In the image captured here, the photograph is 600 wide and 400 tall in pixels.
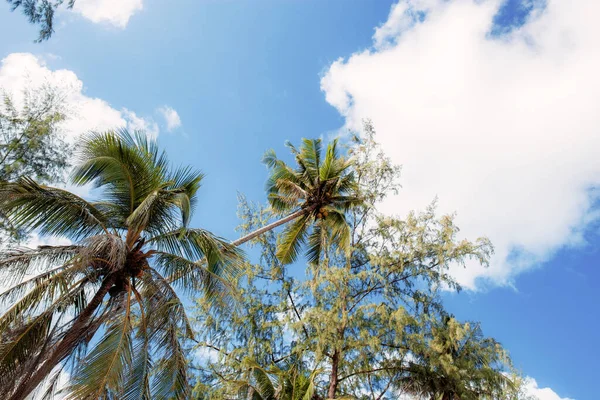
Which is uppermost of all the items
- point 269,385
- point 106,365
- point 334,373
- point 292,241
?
point 292,241

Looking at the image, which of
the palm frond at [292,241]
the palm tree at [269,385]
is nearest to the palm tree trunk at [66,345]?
the palm tree at [269,385]

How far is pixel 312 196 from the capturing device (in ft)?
43.1

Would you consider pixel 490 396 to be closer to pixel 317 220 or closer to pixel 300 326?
pixel 300 326

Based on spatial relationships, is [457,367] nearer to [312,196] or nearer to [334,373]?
[334,373]

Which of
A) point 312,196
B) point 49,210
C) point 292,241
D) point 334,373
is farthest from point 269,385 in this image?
point 49,210

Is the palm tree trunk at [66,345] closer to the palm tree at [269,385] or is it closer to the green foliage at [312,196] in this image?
the palm tree at [269,385]

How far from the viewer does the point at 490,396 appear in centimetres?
1196

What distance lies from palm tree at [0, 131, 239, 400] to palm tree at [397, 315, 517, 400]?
6.81 metres

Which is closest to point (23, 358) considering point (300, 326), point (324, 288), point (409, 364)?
point (300, 326)

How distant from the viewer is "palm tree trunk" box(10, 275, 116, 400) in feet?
20.4

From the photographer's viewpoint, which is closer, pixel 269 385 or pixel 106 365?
pixel 106 365

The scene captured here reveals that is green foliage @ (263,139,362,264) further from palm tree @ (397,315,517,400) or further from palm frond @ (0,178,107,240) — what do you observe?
palm frond @ (0,178,107,240)

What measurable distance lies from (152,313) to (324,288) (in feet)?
22.3

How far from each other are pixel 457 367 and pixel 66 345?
31.9 feet
